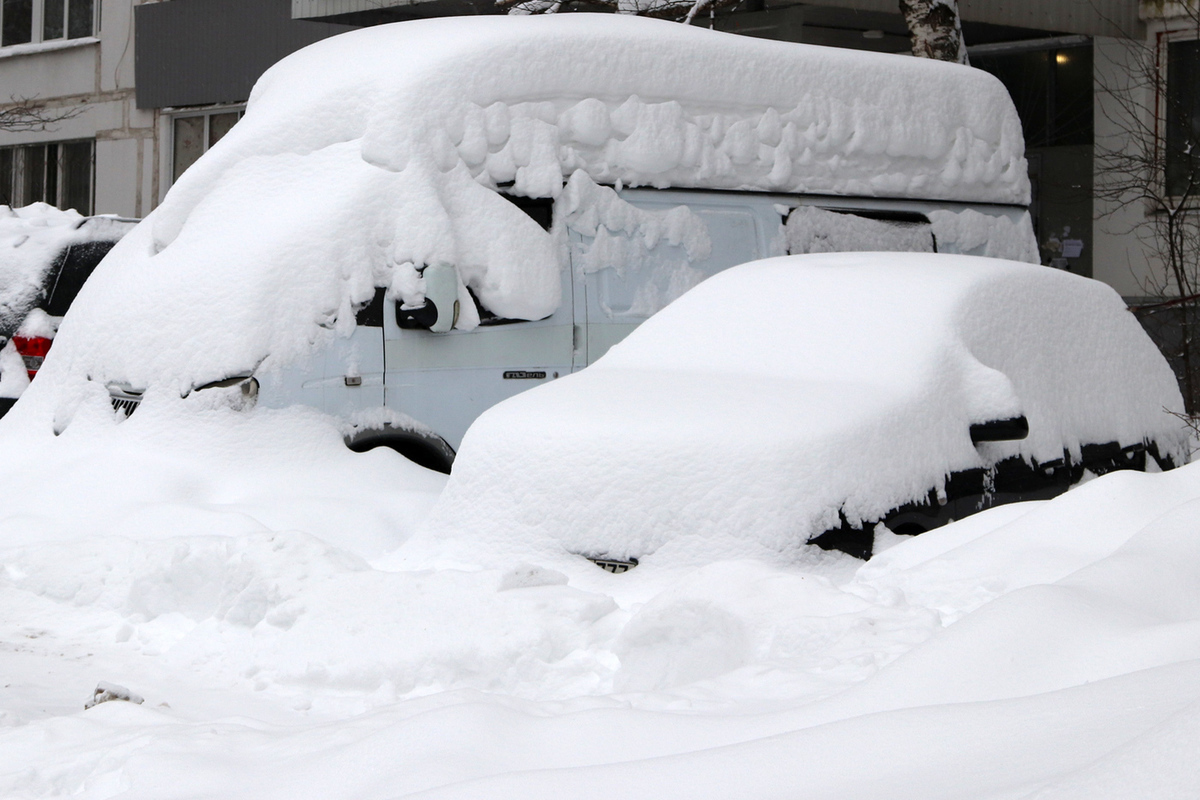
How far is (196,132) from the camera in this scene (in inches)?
903

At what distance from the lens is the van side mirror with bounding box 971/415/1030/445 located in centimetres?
571

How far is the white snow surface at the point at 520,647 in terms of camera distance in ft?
8.03

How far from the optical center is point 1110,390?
→ 6848 millimetres

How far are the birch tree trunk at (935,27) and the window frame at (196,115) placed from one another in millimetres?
12185

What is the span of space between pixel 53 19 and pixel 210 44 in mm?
5768

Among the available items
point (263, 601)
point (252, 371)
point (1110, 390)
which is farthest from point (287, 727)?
point (1110, 390)

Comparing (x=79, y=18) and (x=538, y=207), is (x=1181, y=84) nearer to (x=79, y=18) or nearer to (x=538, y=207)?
(x=538, y=207)

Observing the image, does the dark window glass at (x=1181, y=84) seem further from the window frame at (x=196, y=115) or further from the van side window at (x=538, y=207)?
the window frame at (x=196, y=115)

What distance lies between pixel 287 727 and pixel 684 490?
172 centimetres

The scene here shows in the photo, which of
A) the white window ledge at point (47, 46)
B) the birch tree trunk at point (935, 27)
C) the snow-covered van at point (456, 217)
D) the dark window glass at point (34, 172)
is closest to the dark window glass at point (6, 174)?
the dark window glass at point (34, 172)

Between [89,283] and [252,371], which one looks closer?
[252,371]

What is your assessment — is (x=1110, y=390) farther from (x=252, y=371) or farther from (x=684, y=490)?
(x=252, y=371)

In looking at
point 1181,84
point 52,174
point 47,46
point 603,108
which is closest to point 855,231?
point 603,108

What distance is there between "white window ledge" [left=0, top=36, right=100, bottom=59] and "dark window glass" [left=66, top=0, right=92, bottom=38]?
163 mm
